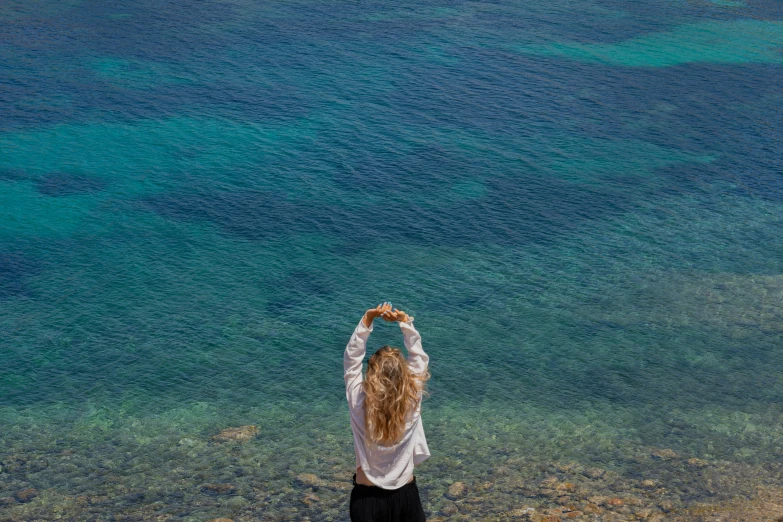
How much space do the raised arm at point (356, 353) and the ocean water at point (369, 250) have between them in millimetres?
5378

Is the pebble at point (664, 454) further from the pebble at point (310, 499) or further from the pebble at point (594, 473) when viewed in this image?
the pebble at point (310, 499)

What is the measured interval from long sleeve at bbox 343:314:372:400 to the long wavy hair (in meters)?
0.20

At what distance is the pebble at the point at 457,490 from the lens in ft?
34.5

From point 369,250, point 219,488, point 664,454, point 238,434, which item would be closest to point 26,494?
point 219,488

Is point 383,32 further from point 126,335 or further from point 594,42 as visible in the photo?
point 126,335

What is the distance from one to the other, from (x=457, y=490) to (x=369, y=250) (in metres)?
8.60

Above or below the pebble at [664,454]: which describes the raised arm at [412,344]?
above

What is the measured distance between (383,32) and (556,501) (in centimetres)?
2398

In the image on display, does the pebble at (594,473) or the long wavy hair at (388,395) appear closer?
the long wavy hair at (388,395)

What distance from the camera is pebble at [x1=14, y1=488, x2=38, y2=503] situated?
411 inches

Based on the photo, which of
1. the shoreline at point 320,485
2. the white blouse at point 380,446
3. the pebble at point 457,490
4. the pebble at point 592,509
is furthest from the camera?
the pebble at point 457,490

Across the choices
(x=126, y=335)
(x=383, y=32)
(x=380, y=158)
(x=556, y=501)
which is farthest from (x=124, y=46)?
(x=556, y=501)

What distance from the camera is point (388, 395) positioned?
4898mm

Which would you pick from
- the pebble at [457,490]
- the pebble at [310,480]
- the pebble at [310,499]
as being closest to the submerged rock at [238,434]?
the pebble at [310,480]
